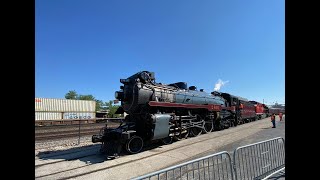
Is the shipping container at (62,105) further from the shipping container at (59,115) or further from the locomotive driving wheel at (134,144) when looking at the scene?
the locomotive driving wheel at (134,144)

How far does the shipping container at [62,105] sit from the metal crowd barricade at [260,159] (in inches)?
1463

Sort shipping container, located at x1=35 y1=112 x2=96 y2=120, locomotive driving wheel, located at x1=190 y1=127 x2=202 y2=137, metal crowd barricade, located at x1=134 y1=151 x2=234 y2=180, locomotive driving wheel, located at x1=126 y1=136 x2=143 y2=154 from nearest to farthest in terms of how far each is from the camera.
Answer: metal crowd barricade, located at x1=134 y1=151 x2=234 y2=180, locomotive driving wheel, located at x1=126 y1=136 x2=143 y2=154, locomotive driving wheel, located at x1=190 y1=127 x2=202 y2=137, shipping container, located at x1=35 y1=112 x2=96 y2=120

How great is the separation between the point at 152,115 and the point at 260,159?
621 cm

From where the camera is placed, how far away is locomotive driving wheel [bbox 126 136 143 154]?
37.6 feet

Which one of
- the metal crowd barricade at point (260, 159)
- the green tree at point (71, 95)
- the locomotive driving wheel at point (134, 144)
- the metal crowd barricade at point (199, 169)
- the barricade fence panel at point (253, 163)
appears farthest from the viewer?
the green tree at point (71, 95)

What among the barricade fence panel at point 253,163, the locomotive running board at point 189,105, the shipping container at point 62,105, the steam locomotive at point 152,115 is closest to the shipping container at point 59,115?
the shipping container at point 62,105

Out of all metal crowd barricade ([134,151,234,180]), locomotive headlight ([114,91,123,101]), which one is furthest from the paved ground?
locomotive headlight ([114,91,123,101])

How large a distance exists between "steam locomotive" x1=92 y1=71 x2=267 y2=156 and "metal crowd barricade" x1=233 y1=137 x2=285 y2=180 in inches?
222

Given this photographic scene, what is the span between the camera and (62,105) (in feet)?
140

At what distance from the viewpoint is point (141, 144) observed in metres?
12.1

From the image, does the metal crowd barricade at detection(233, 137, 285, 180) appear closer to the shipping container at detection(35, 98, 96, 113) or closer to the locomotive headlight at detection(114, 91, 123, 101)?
the locomotive headlight at detection(114, 91, 123, 101)

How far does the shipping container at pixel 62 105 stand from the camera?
39.6 meters
